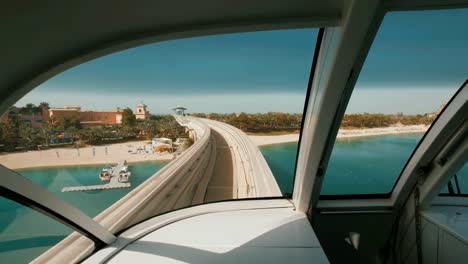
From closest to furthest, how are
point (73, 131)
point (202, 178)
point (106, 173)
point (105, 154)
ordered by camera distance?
point (73, 131), point (105, 154), point (106, 173), point (202, 178)

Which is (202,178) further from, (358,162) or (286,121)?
(358,162)

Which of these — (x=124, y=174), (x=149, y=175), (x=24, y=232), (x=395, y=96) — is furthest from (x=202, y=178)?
(x=395, y=96)

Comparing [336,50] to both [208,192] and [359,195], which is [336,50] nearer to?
[359,195]

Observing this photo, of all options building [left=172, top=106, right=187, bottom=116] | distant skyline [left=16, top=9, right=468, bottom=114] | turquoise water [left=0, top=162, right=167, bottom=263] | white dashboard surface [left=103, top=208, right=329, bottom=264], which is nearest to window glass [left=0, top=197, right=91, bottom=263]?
turquoise water [left=0, top=162, right=167, bottom=263]

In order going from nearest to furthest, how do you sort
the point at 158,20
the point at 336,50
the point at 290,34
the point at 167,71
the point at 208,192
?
the point at 158,20 < the point at 336,50 < the point at 290,34 < the point at 167,71 < the point at 208,192

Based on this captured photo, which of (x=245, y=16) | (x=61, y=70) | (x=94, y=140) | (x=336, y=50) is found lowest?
(x=94, y=140)

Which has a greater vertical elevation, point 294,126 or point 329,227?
point 294,126

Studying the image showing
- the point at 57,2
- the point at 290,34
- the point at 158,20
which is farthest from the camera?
the point at 290,34

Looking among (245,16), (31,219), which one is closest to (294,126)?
(245,16)
